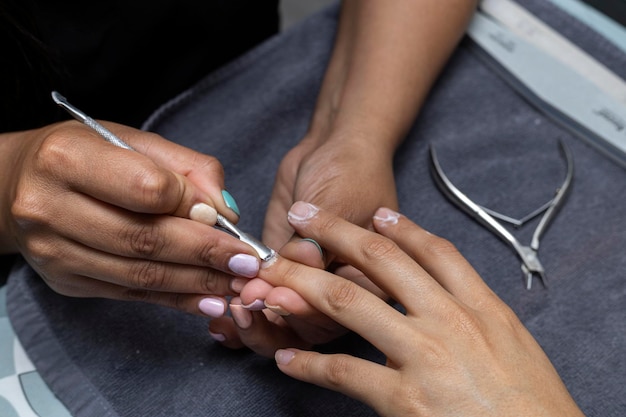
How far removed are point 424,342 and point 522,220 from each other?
33 centimetres

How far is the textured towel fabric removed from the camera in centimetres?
75

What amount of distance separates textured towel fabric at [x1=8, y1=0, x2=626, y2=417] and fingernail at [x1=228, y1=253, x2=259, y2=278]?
0.13 m

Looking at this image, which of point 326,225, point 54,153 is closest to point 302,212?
point 326,225

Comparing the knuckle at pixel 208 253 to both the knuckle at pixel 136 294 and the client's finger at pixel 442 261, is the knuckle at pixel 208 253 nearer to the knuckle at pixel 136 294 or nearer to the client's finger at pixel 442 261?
the knuckle at pixel 136 294

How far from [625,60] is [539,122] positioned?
5.9 inches

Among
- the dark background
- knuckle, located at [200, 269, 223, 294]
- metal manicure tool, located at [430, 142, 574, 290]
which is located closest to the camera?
knuckle, located at [200, 269, 223, 294]

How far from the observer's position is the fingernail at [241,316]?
27.7 inches

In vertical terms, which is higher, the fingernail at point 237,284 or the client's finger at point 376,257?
the client's finger at point 376,257

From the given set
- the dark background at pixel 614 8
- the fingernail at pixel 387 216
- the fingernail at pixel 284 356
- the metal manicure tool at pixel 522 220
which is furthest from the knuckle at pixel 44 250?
the dark background at pixel 614 8

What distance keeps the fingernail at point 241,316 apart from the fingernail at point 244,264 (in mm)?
38

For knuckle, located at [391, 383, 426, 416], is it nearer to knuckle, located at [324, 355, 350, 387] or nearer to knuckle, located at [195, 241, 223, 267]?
knuckle, located at [324, 355, 350, 387]

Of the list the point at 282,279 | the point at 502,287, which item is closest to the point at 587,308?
the point at 502,287

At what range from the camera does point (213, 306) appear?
2.37ft

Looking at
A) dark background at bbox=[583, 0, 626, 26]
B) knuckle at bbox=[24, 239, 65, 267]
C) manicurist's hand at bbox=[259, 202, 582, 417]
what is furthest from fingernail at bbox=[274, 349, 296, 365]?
dark background at bbox=[583, 0, 626, 26]
